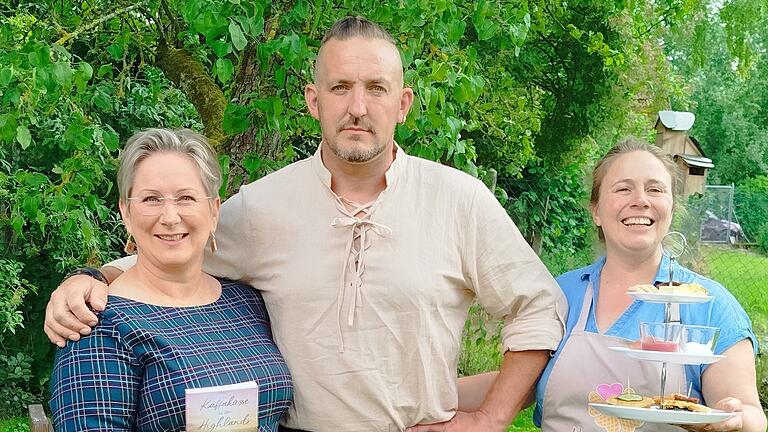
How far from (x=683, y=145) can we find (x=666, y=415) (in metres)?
7.13

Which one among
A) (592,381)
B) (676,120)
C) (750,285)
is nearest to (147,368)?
(592,381)

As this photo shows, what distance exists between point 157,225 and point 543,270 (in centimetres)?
110

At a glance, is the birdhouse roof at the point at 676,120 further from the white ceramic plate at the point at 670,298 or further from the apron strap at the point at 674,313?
the white ceramic plate at the point at 670,298

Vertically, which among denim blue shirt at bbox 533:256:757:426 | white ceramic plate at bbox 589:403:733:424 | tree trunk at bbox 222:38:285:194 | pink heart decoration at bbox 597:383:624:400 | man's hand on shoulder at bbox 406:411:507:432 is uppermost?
tree trunk at bbox 222:38:285:194

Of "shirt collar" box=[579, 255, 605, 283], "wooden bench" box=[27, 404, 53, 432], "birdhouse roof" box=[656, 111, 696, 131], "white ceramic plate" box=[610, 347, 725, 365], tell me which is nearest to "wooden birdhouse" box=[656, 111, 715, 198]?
"birdhouse roof" box=[656, 111, 696, 131]

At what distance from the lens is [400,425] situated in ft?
8.80

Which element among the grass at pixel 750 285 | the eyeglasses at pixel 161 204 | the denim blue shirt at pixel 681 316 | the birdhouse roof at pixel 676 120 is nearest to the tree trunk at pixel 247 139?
the eyeglasses at pixel 161 204

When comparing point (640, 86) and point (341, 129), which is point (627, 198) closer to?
point (341, 129)

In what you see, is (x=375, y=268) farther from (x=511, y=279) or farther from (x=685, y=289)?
(x=685, y=289)

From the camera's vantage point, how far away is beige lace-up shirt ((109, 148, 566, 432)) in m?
2.65

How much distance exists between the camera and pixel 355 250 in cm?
269

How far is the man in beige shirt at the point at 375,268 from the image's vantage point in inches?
104

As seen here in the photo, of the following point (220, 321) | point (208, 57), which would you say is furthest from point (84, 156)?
point (220, 321)

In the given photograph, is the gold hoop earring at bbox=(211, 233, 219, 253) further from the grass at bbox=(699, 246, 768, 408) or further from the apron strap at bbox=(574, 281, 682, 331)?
the grass at bbox=(699, 246, 768, 408)
